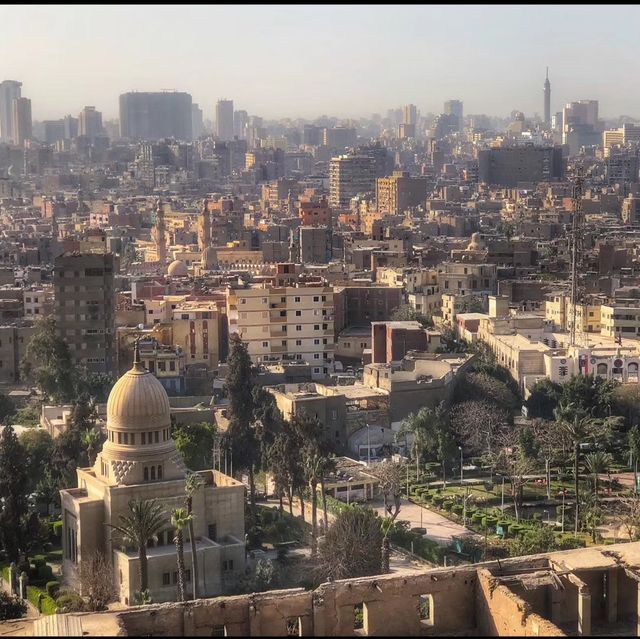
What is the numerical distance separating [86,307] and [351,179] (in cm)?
4992

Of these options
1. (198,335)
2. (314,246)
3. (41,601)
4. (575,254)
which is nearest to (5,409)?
(198,335)

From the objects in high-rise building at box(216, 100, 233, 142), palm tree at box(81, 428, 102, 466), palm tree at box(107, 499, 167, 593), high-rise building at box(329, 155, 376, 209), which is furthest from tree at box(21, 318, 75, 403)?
high-rise building at box(216, 100, 233, 142)

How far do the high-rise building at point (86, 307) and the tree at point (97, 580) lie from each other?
31.9 ft

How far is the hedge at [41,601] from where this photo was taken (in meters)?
12.4

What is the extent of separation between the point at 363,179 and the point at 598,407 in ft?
172

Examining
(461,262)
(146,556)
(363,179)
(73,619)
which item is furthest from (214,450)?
(363,179)

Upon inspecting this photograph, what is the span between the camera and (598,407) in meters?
20.1

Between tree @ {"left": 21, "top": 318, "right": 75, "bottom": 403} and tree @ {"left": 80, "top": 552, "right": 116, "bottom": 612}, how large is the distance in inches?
305

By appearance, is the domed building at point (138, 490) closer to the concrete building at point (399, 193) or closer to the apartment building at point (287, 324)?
the apartment building at point (287, 324)

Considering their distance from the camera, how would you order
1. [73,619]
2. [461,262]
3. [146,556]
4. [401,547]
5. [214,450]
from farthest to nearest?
[461,262] → [214,450] → [401,547] → [146,556] → [73,619]

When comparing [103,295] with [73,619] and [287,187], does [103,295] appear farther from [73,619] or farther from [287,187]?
[287,187]

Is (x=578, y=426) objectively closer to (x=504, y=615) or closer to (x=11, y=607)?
(x=11, y=607)

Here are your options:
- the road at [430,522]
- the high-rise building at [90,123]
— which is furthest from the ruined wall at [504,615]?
the high-rise building at [90,123]

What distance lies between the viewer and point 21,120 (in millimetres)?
96188
